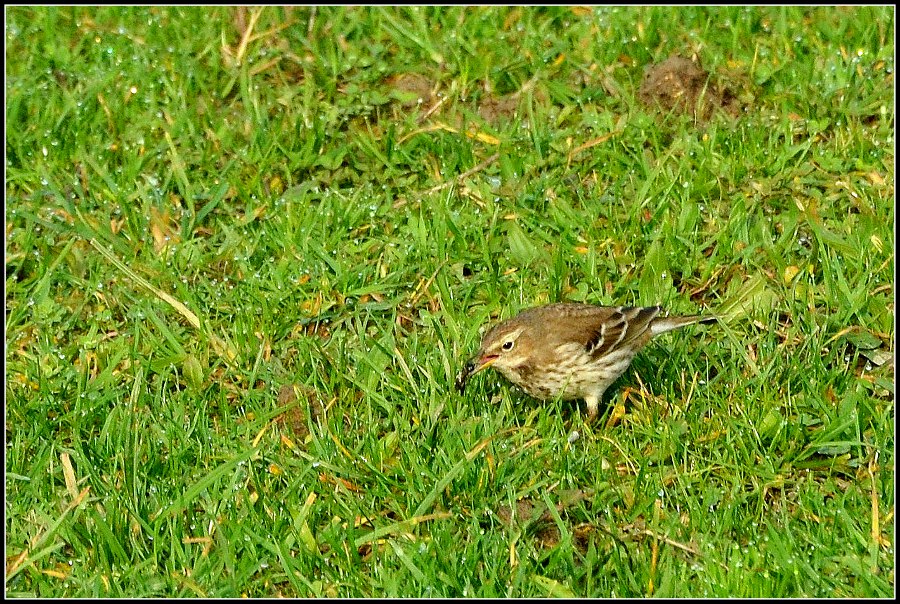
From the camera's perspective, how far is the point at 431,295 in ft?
24.8

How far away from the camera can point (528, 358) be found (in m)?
6.61

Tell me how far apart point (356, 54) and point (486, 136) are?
1.31 meters

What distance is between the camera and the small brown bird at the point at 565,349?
21.8 feet

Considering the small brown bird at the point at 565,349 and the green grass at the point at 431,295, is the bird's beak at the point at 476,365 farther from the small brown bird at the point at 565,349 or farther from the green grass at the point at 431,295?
the green grass at the point at 431,295

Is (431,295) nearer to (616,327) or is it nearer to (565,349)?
(565,349)

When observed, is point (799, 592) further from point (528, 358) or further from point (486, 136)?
point (486, 136)

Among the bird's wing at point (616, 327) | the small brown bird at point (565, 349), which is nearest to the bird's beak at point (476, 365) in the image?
the small brown bird at point (565, 349)

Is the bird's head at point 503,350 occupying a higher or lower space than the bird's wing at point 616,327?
higher

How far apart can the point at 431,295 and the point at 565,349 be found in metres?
1.13

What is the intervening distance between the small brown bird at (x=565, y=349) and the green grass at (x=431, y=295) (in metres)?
0.18

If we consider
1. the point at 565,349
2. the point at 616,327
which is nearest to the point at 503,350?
the point at 565,349

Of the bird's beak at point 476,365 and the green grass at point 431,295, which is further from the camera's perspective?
the bird's beak at point 476,365

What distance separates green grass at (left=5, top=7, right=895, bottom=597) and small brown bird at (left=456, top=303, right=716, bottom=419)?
0.18 m

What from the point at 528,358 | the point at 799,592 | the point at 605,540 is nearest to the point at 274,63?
the point at 528,358
